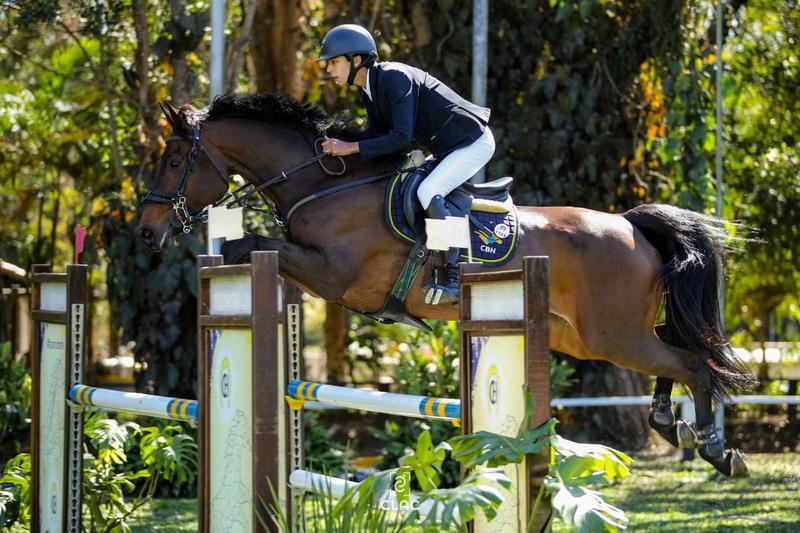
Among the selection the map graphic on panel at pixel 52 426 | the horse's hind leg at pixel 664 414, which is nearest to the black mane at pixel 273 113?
the map graphic on panel at pixel 52 426

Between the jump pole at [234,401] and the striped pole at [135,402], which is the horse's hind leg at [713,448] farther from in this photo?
the striped pole at [135,402]

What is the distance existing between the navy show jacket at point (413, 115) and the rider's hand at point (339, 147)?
62 mm

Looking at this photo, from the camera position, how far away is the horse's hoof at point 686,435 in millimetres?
5070

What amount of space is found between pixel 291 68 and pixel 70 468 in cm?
736

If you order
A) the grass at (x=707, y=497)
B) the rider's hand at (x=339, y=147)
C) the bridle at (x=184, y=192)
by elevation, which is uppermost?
the rider's hand at (x=339, y=147)

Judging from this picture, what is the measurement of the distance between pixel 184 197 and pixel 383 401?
193cm

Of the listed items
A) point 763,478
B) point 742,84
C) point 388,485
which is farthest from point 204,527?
point 742,84

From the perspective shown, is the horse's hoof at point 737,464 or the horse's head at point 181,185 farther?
the horse's hoof at point 737,464

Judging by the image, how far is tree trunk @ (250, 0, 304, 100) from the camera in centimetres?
1107

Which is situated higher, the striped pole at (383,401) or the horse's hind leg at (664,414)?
the striped pole at (383,401)

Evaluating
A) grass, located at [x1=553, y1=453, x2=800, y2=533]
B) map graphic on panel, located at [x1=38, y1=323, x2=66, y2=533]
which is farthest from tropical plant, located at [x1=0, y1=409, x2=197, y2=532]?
grass, located at [x1=553, y1=453, x2=800, y2=533]

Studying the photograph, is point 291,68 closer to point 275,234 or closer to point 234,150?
point 275,234

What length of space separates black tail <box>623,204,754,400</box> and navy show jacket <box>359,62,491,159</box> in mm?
1170

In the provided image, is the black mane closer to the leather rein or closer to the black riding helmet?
the leather rein
